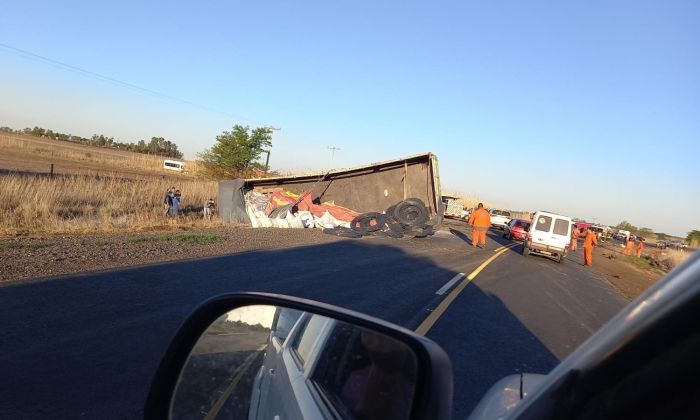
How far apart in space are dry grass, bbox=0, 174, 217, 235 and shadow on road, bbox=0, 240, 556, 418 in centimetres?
702

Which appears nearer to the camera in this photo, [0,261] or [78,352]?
[78,352]

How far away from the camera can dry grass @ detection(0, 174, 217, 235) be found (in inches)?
661

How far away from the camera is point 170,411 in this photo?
2486 mm

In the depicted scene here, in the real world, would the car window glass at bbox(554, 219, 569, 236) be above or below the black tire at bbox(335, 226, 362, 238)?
above

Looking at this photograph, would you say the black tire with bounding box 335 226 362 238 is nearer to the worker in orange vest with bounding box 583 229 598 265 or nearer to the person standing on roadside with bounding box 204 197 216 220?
the person standing on roadside with bounding box 204 197 216 220

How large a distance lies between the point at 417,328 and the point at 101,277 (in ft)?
18.3

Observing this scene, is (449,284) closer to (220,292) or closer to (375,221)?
(220,292)

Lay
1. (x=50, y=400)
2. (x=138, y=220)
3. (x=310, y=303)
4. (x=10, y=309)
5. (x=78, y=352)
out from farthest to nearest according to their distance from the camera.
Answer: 1. (x=138, y=220)
2. (x=10, y=309)
3. (x=78, y=352)
4. (x=50, y=400)
5. (x=310, y=303)

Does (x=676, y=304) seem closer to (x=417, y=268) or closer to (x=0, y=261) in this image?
(x=0, y=261)

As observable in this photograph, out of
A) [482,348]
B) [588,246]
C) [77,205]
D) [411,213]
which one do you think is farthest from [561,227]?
[77,205]

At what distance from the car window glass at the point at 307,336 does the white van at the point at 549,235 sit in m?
21.5

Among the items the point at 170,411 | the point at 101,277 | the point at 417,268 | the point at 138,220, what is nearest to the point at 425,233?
the point at 417,268

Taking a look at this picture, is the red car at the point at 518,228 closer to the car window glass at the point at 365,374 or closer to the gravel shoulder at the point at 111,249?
the gravel shoulder at the point at 111,249

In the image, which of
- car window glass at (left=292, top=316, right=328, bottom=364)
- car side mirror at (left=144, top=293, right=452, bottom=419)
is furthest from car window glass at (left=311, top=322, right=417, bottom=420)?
car window glass at (left=292, top=316, right=328, bottom=364)
